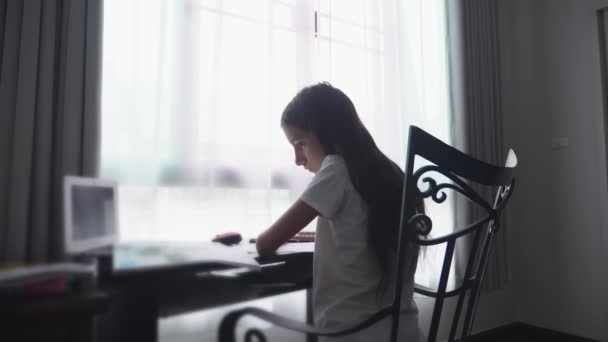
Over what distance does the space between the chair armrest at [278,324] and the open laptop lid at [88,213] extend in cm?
40

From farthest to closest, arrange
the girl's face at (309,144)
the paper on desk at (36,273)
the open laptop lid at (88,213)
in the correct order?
the girl's face at (309,144)
the open laptop lid at (88,213)
the paper on desk at (36,273)

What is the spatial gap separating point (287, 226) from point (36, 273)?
0.52 metres

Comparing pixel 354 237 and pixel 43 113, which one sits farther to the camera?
pixel 43 113

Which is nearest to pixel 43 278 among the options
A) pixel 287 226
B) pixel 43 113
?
pixel 287 226

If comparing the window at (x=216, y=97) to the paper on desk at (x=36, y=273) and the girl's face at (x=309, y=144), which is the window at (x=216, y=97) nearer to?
the girl's face at (x=309, y=144)

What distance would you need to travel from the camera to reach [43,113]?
1.22 meters

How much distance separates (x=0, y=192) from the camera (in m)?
1.16

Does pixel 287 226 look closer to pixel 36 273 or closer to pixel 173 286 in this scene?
pixel 173 286

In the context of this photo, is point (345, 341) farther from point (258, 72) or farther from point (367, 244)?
point (258, 72)

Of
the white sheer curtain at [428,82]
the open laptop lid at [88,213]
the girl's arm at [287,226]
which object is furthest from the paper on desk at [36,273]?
the white sheer curtain at [428,82]

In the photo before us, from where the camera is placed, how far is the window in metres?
1.45

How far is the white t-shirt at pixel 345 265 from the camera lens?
3.06ft

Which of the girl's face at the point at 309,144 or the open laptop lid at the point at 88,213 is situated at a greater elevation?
the girl's face at the point at 309,144

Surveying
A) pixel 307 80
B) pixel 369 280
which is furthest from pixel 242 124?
pixel 369 280
